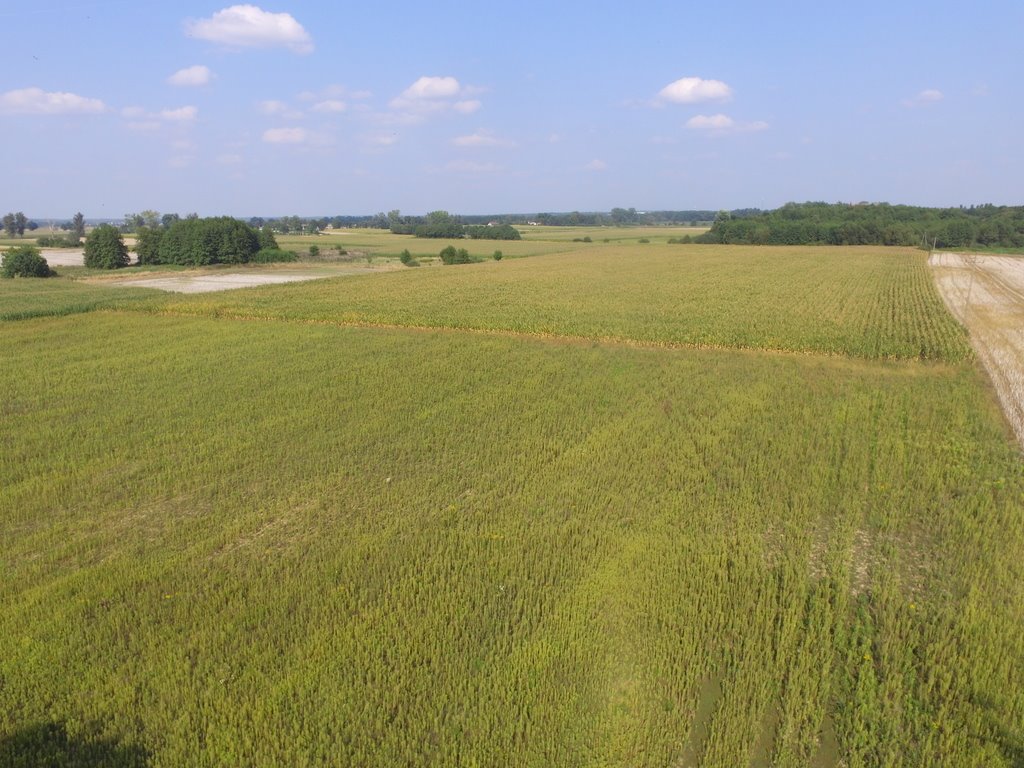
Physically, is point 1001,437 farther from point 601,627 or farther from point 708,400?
point 601,627

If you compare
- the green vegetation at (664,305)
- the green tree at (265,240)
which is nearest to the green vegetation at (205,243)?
the green tree at (265,240)

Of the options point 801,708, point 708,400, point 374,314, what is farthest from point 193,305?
point 801,708

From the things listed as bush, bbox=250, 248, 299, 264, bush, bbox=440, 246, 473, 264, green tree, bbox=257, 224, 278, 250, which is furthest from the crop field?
green tree, bbox=257, 224, 278, 250

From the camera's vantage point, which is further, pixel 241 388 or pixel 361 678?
pixel 241 388

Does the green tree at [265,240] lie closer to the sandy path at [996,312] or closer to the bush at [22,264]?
the bush at [22,264]

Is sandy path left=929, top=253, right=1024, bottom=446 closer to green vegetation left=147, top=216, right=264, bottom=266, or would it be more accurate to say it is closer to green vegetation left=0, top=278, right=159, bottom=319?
green vegetation left=0, top=278, right=159, bottom=319

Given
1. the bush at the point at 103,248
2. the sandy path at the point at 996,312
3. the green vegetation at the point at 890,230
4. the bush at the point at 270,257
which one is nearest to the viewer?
the sandy path at the point at 996,312
